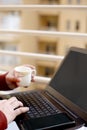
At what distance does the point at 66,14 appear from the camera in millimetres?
5285

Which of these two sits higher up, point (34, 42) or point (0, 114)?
point (0, 114)

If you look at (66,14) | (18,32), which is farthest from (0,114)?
(66,14)

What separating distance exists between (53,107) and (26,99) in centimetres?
11

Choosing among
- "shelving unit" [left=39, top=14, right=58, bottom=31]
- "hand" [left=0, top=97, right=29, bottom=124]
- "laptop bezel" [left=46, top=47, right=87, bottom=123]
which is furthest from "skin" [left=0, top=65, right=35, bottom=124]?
"shelving unit" [left=39, top=14, right=58, bottom=31]

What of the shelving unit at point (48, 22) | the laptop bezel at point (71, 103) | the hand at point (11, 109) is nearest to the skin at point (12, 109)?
the hand at point (11, 109)

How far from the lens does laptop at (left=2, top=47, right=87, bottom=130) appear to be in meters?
0.67

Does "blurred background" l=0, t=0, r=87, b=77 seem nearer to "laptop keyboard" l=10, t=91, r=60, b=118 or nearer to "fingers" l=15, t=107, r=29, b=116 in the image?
"laptop keyboard" l=10, t=91, r=60, b=118

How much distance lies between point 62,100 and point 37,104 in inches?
3.5

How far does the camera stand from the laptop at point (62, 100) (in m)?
0.67

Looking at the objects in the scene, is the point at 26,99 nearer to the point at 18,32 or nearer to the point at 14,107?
the point at 14,107

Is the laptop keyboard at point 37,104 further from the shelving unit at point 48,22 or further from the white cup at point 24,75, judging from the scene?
the shelving unit at point 48,22

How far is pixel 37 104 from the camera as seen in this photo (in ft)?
2.61

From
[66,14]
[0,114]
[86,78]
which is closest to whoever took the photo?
[0,114]

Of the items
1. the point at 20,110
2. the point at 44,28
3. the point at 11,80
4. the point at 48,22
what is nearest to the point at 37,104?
the point at 20,110
